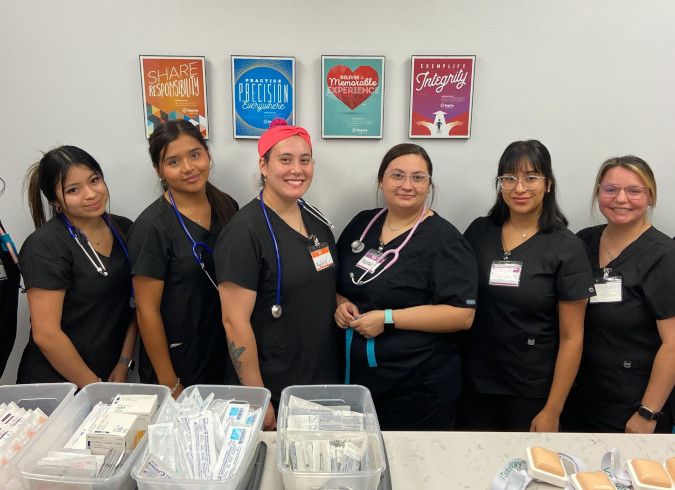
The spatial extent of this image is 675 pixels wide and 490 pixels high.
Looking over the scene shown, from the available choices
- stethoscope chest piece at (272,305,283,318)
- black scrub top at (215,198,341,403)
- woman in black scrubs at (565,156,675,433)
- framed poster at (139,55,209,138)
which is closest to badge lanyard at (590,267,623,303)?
woman in black scrubs at (565,156,675,433)

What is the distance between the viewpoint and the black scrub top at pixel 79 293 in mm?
1540

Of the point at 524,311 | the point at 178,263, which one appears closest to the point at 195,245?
the point at 178,263

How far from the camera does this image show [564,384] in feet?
5.50

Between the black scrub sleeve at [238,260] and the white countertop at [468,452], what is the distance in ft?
1.63

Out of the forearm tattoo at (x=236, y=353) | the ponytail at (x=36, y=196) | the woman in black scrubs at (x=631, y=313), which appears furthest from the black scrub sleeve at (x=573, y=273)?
the ponytail at (x=36, y=196)

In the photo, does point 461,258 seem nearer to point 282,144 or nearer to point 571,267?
point 571,267

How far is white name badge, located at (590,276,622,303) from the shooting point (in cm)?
167

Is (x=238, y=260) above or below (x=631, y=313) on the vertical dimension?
above

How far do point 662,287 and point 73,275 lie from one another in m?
2.07

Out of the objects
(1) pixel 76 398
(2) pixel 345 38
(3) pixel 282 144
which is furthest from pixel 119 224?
(2) pixel 345 38

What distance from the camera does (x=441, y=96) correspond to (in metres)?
1.95

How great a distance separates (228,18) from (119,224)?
97cm

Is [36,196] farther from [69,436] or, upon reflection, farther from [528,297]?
[528,297]

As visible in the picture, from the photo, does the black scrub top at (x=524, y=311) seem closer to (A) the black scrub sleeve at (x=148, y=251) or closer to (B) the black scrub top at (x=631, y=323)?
(B) the black scrub top at (x=631, y=323)
